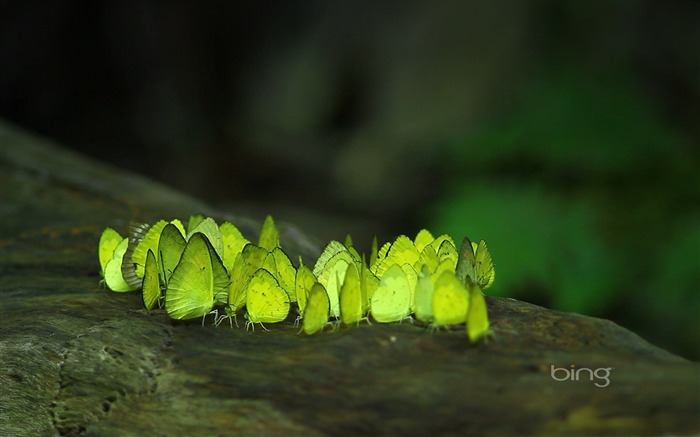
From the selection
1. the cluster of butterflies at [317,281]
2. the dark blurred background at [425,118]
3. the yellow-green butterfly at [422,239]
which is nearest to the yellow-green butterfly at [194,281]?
the cluster of butterflies at [317,281]

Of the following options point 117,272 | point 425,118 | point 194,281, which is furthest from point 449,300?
point 425,118

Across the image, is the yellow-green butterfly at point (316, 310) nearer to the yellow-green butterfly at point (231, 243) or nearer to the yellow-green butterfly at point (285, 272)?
the yellow-green butterfly at point (285, 272)

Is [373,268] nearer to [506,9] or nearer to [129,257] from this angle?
[129,257]

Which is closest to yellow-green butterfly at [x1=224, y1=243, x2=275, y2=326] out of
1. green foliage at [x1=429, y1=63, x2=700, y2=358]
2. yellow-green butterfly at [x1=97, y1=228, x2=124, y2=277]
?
yellow-green butterfly at [x1=97, y1=228, x2=124, y2=277]

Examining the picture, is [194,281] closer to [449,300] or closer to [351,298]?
[351,298]

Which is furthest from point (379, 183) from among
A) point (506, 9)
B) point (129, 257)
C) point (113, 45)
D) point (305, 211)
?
point (129, 257)

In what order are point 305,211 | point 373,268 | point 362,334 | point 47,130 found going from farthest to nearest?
point 47,130 < point 305,211 < point 373,268 < point 362,334
